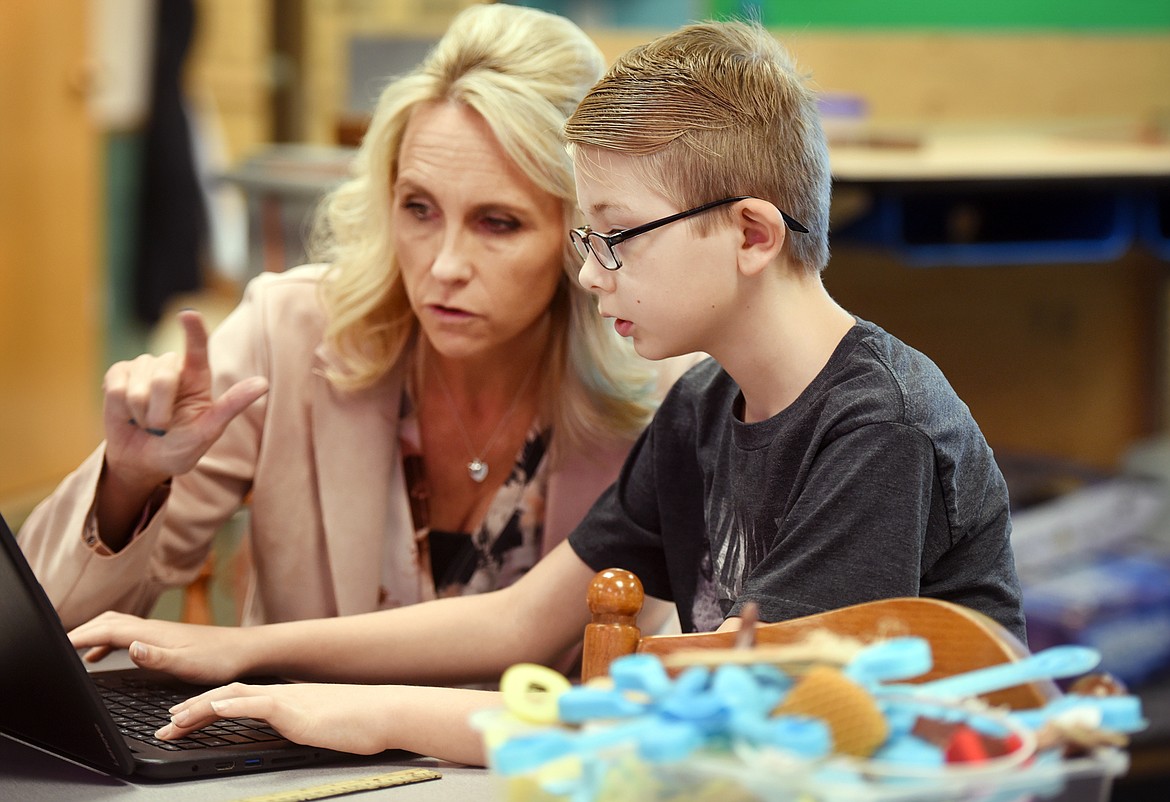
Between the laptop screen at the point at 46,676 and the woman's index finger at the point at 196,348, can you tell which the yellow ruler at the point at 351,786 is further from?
the woman's index finger at the point at 196,348

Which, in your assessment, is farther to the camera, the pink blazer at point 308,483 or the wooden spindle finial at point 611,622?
the pink blazer at point 308,483

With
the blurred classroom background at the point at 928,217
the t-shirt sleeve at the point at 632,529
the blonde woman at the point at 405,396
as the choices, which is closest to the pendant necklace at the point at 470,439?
the blonde woman at the point at 405,396

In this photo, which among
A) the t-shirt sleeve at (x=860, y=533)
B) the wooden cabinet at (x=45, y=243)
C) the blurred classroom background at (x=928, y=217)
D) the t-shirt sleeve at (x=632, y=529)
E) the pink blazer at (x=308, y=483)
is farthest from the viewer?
the wooden cabinet at (x=45, y=243)

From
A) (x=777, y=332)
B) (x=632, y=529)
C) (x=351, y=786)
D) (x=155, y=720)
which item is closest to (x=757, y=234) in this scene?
(x=777, y=332)

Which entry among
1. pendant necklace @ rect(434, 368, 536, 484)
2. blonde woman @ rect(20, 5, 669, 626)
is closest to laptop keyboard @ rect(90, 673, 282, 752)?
blonde woman @ rect(20, 5, 669, 626)

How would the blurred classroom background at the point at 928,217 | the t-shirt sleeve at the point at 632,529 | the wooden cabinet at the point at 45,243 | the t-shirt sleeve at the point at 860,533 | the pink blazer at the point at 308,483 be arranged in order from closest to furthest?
the t-shirt sleeve at the point at 860,533 < the t-shirt sleeve at the point at 632,529 < the pink blazer at the point at 308,483 < the blurred classroom background at the point at 928,217 < the wooden cabinet at the point at 45,243

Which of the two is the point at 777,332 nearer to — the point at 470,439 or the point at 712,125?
the point at 712,125

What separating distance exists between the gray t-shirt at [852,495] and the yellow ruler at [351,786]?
10.0 inches

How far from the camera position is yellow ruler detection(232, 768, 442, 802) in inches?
34.5

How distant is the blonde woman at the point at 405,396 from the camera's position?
127 centimetres

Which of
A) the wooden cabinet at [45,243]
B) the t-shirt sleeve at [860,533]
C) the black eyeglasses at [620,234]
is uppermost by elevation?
the black eyeglasses at [620,234]

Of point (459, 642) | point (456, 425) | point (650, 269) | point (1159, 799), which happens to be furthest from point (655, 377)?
point (1159, 799)

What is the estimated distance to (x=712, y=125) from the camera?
95cm

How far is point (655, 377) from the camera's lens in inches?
56.4
